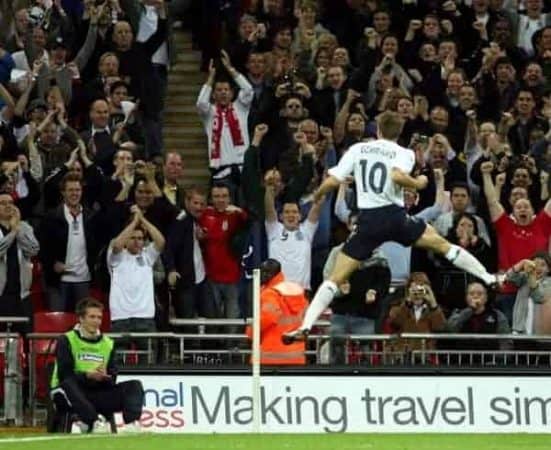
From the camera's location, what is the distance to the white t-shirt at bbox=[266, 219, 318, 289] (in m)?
25.2

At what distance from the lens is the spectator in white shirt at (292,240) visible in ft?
82.5

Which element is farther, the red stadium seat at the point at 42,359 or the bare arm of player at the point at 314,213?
the bare arm of player at the point at 314,213

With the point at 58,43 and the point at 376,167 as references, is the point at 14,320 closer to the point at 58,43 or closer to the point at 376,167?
the point at 58,43

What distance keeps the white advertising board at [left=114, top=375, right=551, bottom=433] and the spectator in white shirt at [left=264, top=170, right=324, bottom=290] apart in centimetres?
232

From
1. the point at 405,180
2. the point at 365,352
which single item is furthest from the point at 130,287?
the point at 405,180

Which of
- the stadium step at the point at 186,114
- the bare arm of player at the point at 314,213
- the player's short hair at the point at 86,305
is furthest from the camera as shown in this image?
the stadium step at the point at 186,114

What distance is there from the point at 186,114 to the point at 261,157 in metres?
2.80

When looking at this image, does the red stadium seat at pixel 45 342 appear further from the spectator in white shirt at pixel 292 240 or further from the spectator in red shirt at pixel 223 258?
the spectator in white shirt at pixel 292 240

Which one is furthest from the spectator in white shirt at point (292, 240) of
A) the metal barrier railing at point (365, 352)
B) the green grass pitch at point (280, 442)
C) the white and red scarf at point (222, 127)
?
the green grass pitch at point (280, 442)

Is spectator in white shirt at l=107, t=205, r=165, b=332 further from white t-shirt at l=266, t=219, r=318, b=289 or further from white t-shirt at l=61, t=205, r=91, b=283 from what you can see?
white t-shirt at l=266, t=219, r=318, b=289

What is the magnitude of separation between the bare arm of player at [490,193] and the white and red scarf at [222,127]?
307 cm

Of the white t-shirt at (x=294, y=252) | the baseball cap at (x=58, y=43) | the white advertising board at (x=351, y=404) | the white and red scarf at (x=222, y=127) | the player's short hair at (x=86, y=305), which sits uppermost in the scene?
the baseball cap at (x=58, y=43)

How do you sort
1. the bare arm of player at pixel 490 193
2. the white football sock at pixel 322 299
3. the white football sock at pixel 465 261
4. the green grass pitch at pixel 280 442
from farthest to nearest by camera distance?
the bare arm of player at pixel 490 193, the white football sock at pixel 465 261, the white football sock at pixel 322 299, the green grass pitch at pixel 280 442

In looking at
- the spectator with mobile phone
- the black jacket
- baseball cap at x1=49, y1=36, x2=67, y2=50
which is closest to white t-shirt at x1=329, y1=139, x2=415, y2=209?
the spectator with mobile phone
